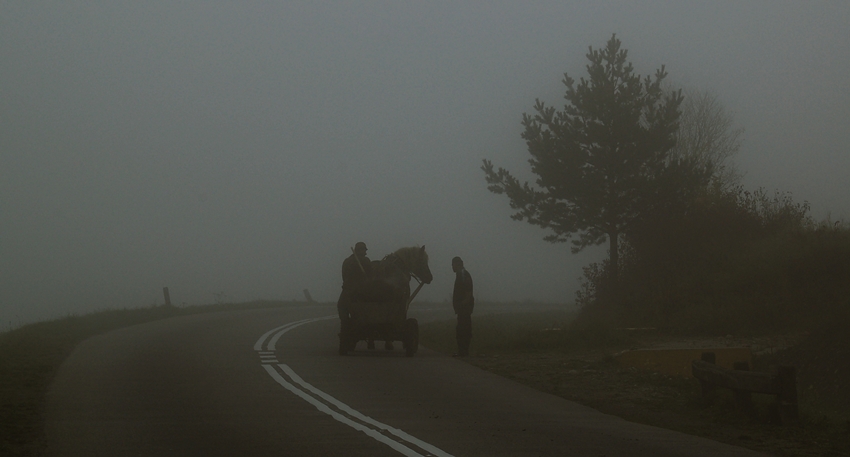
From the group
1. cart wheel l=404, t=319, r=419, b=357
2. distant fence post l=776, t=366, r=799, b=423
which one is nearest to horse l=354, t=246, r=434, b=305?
cart wheel l=404, t=319, r=419, b=357

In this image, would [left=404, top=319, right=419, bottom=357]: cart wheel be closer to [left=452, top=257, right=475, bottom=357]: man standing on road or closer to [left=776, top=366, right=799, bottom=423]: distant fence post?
[left=452, top=257, right=475, bottom=357]: man standing on road

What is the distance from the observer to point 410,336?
19.1 meters

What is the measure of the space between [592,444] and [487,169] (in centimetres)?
2633

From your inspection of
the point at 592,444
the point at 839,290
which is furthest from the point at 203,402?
the point at 839,290

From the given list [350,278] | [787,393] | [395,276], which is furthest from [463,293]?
[787,393]

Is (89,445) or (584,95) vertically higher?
(584,95)

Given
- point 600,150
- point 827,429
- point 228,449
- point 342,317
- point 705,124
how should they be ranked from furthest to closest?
point 705,124 → point 600,150 → point 342,317 → point 827,429 → point 228,449

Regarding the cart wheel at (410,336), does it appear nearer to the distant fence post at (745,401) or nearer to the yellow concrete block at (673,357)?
the yellow concrete block at (673,357)

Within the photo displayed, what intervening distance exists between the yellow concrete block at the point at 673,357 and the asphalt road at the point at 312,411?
3.17m

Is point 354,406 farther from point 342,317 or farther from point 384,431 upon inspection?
point 342,317

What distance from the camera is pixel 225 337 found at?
76.8 ft

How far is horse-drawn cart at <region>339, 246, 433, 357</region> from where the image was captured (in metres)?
18.8

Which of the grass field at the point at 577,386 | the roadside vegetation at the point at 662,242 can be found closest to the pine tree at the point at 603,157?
the roadside vegetation at the point at 662,242

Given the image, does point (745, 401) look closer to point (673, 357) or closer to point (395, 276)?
point (673, 357)
